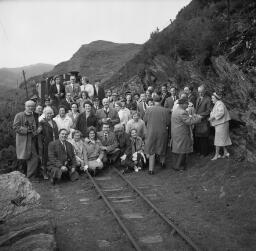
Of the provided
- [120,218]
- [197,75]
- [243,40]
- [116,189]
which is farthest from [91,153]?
[243,40]

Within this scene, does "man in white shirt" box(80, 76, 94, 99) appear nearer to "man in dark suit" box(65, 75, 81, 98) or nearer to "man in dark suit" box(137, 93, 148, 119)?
"man in dark suit" box(65, 75, 81, 98)

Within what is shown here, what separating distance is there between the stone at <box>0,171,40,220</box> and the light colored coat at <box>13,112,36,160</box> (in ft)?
7.57

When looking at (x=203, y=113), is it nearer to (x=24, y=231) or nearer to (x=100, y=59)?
(x=24, y=231)

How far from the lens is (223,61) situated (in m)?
10.9

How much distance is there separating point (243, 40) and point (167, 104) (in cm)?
306

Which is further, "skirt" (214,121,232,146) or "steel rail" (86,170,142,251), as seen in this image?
"skirt" (214,121,232,146)

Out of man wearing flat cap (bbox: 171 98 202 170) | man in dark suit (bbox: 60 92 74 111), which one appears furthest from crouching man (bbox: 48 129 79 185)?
man wearing flat cap (bbox: 171 98 202 170)

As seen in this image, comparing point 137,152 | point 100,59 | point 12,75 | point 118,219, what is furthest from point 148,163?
point 12,75

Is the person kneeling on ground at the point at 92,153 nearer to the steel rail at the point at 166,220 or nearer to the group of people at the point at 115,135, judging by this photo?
the group of people at the point at 115,135

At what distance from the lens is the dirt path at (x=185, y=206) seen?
19.6 feet

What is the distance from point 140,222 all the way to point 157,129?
160 inches

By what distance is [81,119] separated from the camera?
1134 centimetres

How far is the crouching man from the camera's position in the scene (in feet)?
32.5

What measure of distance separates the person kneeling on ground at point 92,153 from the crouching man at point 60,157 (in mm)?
618
